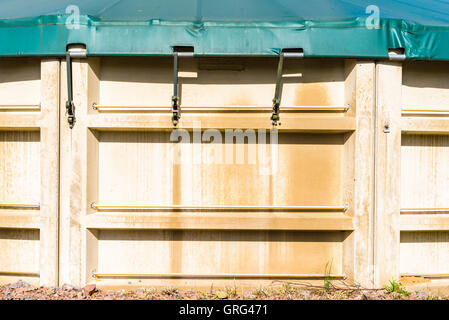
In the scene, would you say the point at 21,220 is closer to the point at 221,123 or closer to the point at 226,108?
the point at 221,123

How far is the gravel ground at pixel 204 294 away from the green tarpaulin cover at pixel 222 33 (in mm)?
2250

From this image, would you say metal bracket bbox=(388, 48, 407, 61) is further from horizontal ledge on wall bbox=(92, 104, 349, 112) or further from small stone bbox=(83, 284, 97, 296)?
small stone bbox=(83, 284, 97, 296)

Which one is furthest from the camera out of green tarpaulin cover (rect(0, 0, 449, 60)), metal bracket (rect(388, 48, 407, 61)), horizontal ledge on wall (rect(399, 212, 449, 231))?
horizontal ledge on wall (rect(399, 212, 449, 231))

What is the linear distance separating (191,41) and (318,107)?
1.40m

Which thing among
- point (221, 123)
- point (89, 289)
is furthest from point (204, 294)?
point (221, 123)

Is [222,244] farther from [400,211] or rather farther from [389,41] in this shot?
[389,41]

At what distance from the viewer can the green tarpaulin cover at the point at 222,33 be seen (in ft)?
11.9

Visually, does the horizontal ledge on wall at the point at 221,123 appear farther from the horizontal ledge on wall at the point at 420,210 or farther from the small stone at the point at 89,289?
the small stone at the point at 89,289

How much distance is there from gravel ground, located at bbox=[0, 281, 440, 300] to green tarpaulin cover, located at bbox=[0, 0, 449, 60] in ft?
7.38

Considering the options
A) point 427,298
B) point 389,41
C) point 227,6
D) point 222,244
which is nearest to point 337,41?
point 389,41

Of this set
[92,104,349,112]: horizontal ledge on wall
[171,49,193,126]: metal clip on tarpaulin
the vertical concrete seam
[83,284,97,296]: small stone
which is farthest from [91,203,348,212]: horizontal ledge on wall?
[92,104,349,112]: horizontal ledge on wall

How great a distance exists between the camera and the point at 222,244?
12.8 ft

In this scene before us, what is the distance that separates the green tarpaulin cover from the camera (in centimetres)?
362

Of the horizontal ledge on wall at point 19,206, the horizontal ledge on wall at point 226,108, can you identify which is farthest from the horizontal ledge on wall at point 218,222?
the horizontal ledge on wall at point 226,108
